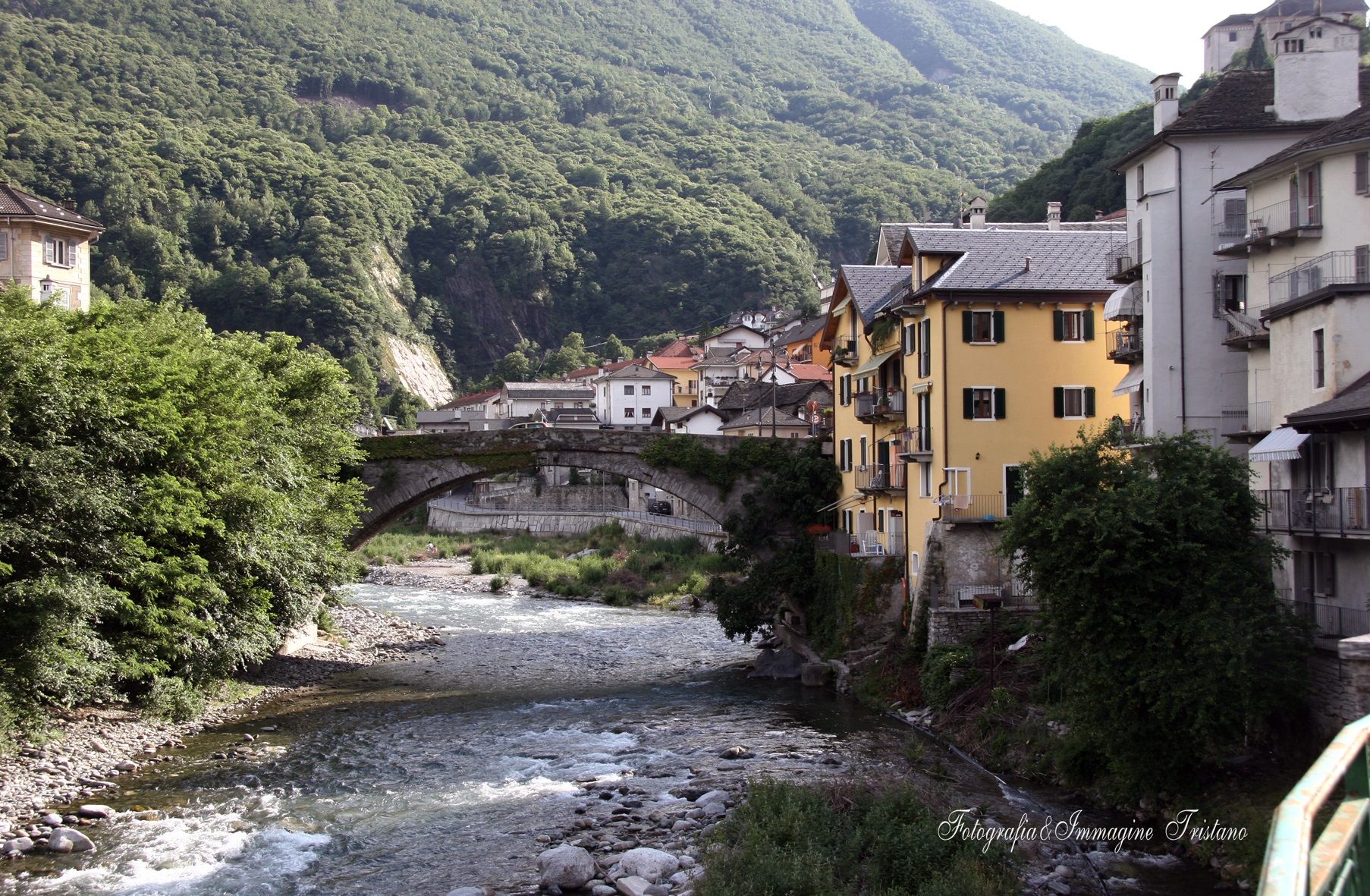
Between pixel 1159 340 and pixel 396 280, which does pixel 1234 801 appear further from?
pixel 396 280

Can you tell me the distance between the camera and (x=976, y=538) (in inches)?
1147

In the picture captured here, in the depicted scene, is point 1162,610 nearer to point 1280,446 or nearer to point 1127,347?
point 1280,446

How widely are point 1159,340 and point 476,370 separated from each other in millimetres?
133711

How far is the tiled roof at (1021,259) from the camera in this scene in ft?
98.7

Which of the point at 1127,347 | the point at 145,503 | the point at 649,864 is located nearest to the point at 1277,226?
the point at 1127,347

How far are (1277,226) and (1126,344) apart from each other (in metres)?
5.49

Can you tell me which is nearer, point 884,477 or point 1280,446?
point 1280,446

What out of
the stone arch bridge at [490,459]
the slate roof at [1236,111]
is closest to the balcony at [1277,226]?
the slate roof at [1236,111]

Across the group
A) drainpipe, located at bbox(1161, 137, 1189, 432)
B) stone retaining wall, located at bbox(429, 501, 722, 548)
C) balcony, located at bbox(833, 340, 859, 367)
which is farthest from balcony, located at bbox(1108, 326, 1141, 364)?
stone retaining wall, located at bbox(429, 501, 722, 548)

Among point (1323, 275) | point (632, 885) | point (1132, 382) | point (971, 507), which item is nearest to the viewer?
point (632, 885)

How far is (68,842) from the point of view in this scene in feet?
58.1

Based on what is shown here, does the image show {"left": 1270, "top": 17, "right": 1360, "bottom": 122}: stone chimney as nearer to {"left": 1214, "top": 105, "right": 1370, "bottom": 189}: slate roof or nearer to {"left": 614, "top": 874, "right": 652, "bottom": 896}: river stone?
{"left": 1214, "top": 105, "right": 1370, "bottom": 189}: slate roof

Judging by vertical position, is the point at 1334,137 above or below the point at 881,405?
above

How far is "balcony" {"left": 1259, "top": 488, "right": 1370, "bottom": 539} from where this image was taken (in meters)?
17.6
